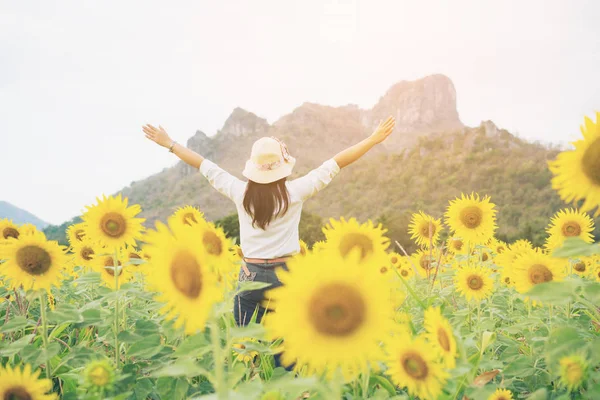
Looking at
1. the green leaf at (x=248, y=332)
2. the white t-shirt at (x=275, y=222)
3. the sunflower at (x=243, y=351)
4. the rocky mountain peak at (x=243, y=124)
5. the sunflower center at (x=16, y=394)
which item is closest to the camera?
the green leaf at (x=248, y=332)

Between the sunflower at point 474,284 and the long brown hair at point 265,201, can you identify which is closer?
the long brown hair at point 265,201

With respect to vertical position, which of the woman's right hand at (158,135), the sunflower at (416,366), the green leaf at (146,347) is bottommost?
the sunflower at (416,366)

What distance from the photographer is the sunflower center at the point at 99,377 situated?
1.56 meters

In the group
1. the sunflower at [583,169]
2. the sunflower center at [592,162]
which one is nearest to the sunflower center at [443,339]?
Result: the sunflower at [583,169]

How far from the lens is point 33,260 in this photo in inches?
97.9

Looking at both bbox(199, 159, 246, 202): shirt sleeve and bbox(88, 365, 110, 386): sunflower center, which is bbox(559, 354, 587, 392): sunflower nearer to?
bbox(88, 365, 110, 386): sunflower center

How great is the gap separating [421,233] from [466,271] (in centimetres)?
154

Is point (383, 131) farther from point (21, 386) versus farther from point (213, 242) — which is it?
point (21, 386)

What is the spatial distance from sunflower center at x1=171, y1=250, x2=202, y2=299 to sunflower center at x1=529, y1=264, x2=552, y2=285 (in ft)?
9.11

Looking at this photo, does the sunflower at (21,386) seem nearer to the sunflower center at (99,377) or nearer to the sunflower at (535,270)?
the sunflower center at (99,377)

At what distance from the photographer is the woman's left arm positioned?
4.13m

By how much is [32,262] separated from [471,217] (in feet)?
13.0

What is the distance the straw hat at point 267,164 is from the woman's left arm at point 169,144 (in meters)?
0.63

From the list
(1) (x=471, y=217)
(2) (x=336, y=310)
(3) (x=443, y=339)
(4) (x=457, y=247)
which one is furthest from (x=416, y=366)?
(4) (x=457, y=247)
